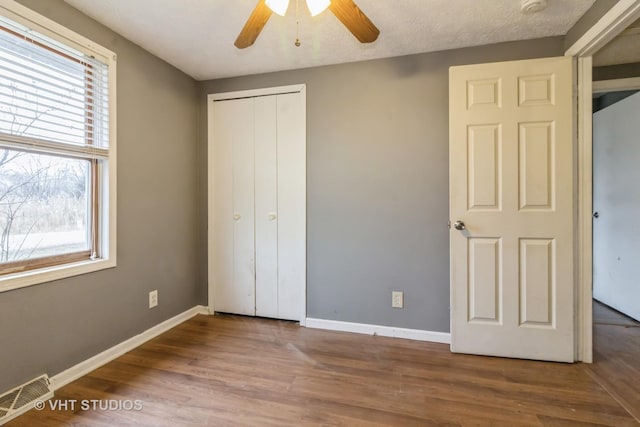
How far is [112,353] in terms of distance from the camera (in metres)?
2.01

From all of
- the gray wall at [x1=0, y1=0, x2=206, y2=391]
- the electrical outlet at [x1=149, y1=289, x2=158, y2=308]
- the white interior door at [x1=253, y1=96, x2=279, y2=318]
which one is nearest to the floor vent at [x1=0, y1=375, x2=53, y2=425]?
the gray wall at [x1=0, y1=0, x2=206, y2=391]

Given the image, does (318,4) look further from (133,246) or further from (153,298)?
(153,298)

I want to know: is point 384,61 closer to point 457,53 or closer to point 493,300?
point 457,53

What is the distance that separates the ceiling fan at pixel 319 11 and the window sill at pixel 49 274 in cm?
165

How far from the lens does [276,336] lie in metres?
2.38

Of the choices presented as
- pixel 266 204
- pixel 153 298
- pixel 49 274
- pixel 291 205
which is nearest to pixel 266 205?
pixel 266 204

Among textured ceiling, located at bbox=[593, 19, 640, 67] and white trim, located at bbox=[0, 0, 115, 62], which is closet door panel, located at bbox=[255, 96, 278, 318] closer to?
white trim, located at bbox=[0, 0, 115, 62]

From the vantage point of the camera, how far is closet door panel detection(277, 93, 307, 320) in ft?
8.50

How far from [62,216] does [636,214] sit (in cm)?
456

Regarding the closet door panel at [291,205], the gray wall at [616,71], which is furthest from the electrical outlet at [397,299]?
the gray wall at [616,71]

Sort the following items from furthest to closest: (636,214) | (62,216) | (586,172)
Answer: (636,214), (586,172), (62,216)

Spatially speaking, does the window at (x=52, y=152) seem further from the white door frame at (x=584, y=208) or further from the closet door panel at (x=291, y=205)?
the white door frame at (x=584, y=208)

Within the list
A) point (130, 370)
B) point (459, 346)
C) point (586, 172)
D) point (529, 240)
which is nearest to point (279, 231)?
point (130, 370)

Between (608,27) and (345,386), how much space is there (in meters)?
2.52
